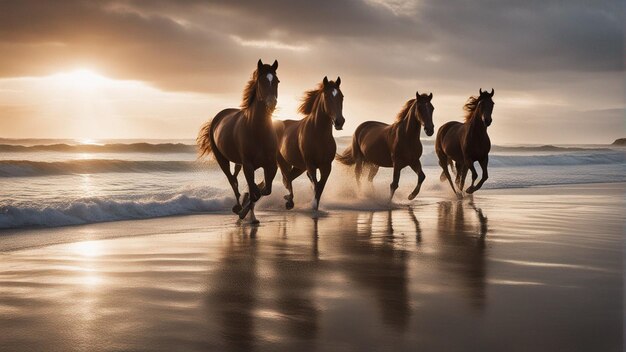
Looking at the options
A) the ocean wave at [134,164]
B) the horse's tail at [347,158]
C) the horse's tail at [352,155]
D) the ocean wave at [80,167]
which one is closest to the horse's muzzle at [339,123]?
the ocean wave at [134,164]

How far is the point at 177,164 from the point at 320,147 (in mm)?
21368

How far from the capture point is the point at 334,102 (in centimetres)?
1159

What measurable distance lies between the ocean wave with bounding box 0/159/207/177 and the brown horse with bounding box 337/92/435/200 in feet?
42.9

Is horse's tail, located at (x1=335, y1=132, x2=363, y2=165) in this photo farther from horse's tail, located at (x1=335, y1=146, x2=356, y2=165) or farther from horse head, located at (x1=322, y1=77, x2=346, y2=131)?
horse head, located at (x1=322, y1=77, x2=346, y2=131)

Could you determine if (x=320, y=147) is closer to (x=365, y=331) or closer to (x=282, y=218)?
(x=282, y=218)

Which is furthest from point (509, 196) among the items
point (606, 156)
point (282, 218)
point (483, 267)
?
point (606, 156)

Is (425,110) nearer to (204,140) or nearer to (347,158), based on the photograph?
(347,158)

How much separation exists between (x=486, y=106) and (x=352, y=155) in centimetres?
356

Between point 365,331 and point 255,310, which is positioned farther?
point 255,310

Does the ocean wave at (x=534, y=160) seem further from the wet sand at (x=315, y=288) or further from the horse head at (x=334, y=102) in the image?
the wet sand at (x=315, y=288)

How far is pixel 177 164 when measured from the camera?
106ft

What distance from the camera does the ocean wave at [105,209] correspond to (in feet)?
33.6

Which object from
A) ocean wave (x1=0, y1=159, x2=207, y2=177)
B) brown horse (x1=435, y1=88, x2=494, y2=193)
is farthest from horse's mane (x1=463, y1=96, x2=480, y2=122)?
ocean wave (x1=0, y1=159, x2=207, y2=177)

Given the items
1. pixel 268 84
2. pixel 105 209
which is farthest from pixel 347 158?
pixel 105 209
